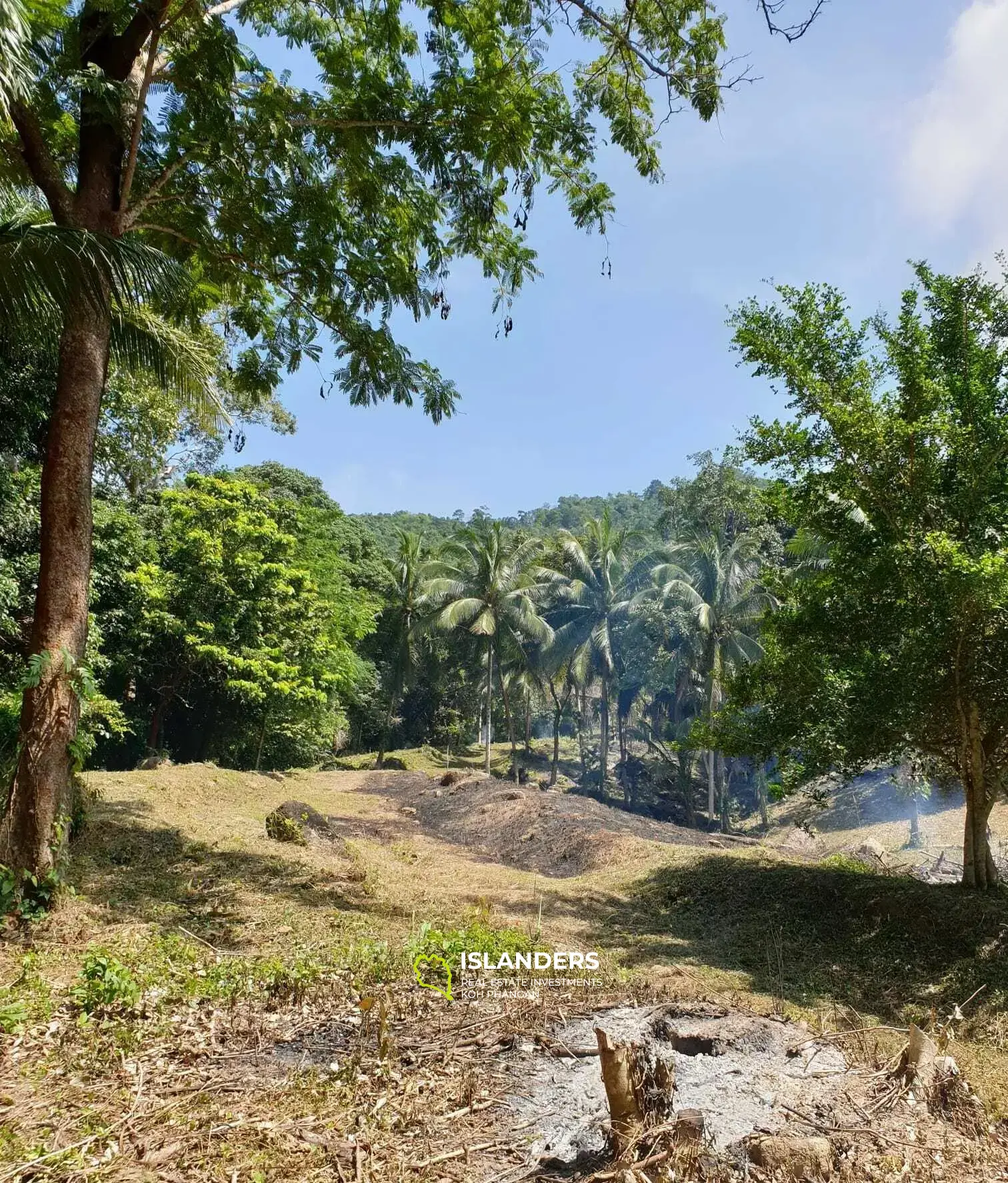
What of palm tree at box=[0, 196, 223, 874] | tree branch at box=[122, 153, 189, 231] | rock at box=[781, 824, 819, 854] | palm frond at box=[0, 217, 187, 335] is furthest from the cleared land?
rock at box=[781, 824, 819, 854]

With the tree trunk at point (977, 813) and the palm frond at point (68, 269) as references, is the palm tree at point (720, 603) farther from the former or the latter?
the palm frond at point (68, 269)

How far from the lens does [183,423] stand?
22.0 m

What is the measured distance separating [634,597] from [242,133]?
25550 millimetres

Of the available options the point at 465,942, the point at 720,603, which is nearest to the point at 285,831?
the point at 465,942

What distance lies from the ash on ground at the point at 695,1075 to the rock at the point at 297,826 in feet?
24.3

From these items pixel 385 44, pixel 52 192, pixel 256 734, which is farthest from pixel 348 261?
pixel 256 734

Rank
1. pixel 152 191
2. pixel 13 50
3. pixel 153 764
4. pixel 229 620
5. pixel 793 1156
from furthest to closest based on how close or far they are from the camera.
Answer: pixel 229 620 → pixel 153 764 → pixel 152 191 → pixel 13 50 → pixel 793 1156

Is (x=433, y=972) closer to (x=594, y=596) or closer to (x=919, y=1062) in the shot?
(x=919, y=1062)

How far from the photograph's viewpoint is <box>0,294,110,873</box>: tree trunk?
5805mm

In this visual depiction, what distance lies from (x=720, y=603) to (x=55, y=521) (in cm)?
2509

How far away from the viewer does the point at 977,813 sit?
930cm

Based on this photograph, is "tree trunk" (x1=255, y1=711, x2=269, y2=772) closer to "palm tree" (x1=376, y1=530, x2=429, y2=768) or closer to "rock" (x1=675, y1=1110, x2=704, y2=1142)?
"palm tree" (x1=376, y1=530, x2=429, y2=768)

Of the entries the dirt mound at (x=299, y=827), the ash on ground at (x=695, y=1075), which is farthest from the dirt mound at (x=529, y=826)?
the ash on ground at (x=695, y=1075)

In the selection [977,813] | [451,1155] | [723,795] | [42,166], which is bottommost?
[723,795]
